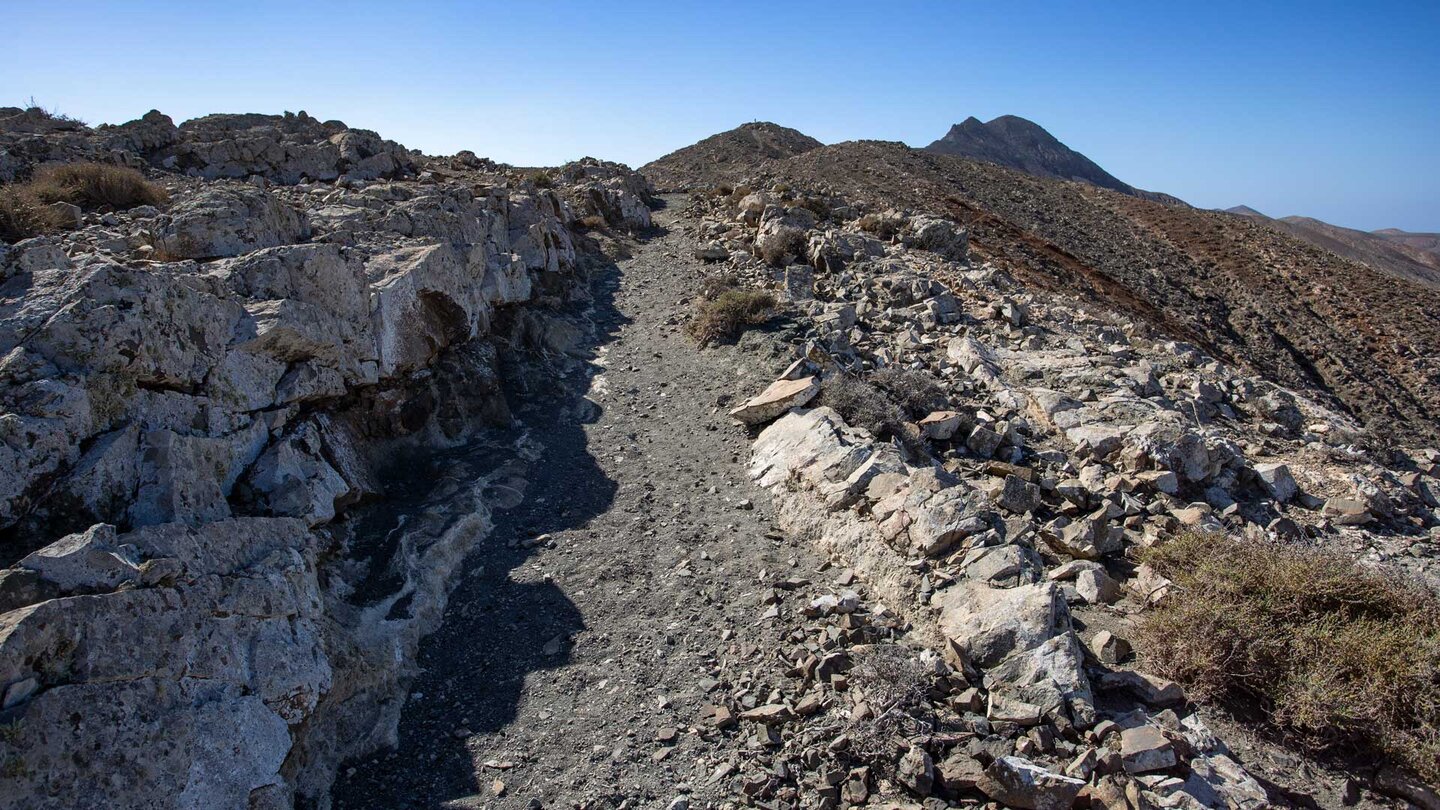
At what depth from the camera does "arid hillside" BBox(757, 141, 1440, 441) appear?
22188 mm

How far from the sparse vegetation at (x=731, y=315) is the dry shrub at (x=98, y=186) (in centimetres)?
886

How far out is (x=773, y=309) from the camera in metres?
12.9

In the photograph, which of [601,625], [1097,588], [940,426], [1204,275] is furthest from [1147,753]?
[1204,275]

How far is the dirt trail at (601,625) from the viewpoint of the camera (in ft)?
15.1

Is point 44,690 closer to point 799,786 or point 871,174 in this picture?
point 799,786

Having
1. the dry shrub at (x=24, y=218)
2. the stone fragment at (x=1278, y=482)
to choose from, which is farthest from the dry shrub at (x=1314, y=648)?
the dry shrub at (x=24, y=218)

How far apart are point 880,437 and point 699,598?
3.23 metres

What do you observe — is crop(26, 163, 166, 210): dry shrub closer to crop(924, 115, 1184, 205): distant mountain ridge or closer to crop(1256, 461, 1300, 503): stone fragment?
crop(1256, 461, 1300, 503): stone fragment

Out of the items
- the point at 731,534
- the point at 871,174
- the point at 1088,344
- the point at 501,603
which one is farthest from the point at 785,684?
the point at 871,174

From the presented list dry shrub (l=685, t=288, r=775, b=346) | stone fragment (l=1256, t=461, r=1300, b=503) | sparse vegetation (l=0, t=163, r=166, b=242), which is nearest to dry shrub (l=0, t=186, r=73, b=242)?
sparse vegetation (l=0, t=163, r=166, b=242)

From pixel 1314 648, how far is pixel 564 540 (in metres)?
6.30

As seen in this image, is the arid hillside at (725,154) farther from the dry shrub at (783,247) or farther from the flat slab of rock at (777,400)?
the flat slab of rock at (777,400)

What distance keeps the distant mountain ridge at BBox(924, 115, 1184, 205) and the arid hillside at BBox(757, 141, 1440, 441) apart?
47.8m

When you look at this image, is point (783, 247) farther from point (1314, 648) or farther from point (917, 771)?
point (917, 771)
